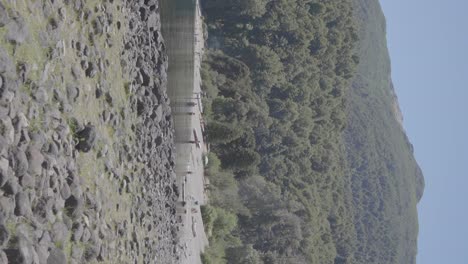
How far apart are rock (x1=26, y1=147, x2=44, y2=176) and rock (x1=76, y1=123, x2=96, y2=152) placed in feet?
4.69

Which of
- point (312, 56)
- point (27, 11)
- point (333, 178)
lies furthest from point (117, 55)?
point (333, 178)

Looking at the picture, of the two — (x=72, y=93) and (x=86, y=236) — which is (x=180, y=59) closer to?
(x=72, y=93)

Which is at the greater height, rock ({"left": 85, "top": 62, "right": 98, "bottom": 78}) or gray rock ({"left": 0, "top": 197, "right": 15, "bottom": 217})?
rock ({"left": 85, "top": 62, "right": 98, "bottom": 78})

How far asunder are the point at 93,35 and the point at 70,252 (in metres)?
3.14

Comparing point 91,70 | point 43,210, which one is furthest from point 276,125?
point 43,210

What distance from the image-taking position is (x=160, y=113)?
543 inches

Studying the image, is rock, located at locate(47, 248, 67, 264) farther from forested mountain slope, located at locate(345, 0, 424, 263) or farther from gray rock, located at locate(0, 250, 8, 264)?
forested mountain slope, located at locate(345, 0, 424, 263)

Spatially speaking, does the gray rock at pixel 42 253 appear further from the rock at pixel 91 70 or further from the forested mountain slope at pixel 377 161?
the forested mountain slope at pixel 377 161

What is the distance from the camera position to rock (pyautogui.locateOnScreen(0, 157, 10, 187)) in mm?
6301

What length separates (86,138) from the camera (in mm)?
8742

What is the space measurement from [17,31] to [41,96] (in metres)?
0.86

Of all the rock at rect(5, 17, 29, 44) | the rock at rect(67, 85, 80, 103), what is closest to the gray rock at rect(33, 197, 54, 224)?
the rock at rect(67, 85, 80, 103)

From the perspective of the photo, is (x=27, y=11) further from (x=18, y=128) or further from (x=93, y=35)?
(x=93, y=35)

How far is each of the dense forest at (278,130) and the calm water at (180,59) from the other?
10.1 meters
